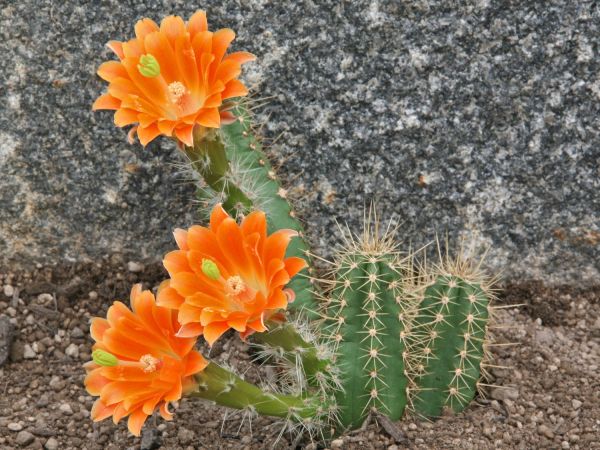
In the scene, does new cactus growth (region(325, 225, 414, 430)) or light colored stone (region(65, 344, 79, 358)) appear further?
light colored stone (region(65, 344, 79, 358))

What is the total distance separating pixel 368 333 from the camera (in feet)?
7.37

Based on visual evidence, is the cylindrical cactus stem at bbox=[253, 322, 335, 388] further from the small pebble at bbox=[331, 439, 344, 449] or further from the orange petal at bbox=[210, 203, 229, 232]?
the orange petal at bbox=[210, 203, 229, 232]

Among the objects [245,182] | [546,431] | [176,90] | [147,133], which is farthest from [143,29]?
[546,431]

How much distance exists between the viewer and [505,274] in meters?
2.78

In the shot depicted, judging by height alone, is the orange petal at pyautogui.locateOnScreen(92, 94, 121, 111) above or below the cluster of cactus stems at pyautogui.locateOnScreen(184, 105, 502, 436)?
above

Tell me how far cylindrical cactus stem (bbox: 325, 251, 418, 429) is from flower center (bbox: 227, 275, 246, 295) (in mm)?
382

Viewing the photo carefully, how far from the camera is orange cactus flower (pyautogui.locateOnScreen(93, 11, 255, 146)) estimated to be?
1992 mm

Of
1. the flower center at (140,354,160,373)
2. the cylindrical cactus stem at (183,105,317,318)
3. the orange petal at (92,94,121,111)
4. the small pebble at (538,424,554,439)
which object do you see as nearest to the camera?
the flower center at (140,354,160,373)

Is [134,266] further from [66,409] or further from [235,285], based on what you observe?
[235,285]

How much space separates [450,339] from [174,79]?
1.00m

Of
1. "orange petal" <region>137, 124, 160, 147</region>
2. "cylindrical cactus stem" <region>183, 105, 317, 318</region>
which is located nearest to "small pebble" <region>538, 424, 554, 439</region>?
"cylindrical cactus stem" <region>183, 105, 317, 318</region>

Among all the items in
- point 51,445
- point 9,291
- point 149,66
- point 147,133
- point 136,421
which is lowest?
point 51,445

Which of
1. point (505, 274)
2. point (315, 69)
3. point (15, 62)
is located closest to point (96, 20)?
point (15, 62)

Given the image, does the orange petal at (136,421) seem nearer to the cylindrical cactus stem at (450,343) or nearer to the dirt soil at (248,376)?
the dirt soil at (248,376)
